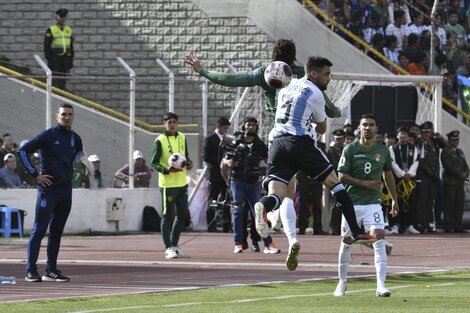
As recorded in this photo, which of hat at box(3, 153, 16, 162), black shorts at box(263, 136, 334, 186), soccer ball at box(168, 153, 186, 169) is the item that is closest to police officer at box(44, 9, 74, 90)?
hat at box(3, 153, 16, 162)

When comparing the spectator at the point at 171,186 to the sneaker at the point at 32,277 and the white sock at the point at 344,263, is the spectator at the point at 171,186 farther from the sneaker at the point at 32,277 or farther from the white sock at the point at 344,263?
the white sock at the point at 344,263

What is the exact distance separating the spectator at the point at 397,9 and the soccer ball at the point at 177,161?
13.0 m

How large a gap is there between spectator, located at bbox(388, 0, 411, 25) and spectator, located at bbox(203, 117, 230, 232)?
22.6 ft

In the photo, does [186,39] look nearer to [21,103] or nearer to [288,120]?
[21,103]

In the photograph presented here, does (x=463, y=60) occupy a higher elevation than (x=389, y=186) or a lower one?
higher

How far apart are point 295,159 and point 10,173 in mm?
13946

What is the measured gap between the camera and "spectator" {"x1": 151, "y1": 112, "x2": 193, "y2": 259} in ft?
68.7

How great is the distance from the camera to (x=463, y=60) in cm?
3247

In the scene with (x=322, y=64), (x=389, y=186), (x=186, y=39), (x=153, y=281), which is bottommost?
(x=153, y=281)

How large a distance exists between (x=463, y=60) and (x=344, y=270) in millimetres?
18835

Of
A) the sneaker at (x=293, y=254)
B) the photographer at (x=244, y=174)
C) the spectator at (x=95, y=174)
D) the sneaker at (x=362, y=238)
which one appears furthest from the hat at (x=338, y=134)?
the sneaker at (x=293, y=254)

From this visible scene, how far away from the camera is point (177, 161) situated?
20.8 meters

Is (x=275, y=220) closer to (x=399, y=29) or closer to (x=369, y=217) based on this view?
(x=369, y=217)

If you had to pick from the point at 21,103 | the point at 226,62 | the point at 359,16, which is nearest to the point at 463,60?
the point at 359,16
